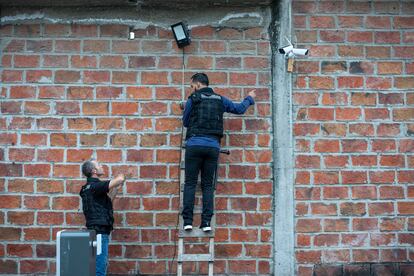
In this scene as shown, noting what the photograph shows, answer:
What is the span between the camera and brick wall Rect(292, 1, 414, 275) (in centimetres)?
616

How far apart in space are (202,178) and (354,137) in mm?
1613

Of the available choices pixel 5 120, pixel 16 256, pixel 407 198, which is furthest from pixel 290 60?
pixel 16 256

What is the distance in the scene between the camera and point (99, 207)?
5.70 meters

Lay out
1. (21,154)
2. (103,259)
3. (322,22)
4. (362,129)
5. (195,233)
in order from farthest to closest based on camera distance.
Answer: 1. (322,22)
2. (362,129)
3. (21,154)
4. (195,233)
5. (103,259)

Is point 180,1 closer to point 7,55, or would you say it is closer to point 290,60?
point 290,60

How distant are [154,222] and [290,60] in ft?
6.93

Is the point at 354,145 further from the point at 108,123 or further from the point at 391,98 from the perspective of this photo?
the point at 108,123

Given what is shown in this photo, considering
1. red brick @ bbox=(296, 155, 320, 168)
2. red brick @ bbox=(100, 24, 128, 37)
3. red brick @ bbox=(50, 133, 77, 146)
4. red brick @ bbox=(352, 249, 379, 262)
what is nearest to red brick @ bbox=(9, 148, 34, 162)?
red brick @ bbox=(50, 133, 77, 146)

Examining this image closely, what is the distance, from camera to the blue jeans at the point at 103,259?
220 inches

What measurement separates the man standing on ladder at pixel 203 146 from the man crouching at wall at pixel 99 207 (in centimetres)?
65

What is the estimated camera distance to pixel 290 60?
6277 millimetres

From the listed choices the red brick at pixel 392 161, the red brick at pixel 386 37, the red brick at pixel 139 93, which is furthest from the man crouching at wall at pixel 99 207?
the red brick at pixel 386 37

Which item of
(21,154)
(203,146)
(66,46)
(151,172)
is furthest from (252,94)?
(21,154)

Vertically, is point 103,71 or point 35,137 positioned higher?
point 103,71
